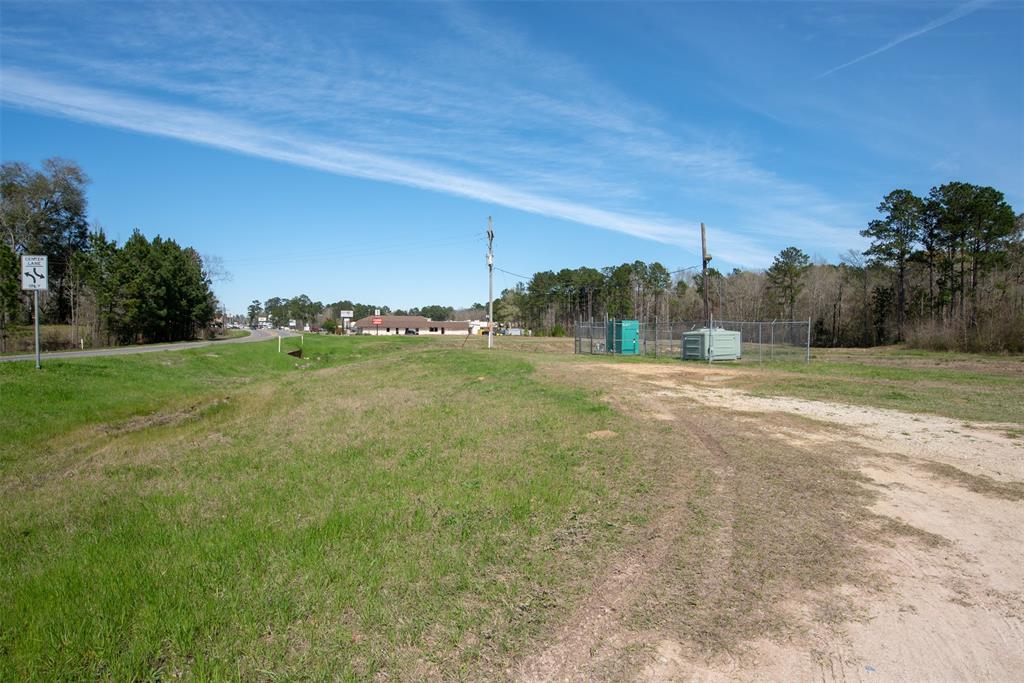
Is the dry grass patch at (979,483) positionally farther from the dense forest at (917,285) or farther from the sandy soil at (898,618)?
the dense forest at (917,285)

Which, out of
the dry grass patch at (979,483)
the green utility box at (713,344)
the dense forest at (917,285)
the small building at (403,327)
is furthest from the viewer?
the small building at (403,327)

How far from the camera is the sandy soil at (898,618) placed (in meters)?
3.02

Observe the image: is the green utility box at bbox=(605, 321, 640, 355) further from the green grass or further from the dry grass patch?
the dry grass patch

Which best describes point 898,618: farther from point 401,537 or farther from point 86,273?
point 86,273

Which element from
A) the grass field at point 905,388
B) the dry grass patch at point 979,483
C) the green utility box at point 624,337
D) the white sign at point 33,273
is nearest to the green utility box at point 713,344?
the grass field at point 905,388

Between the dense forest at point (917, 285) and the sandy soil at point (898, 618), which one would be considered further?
the dense forest at point (917, 285)

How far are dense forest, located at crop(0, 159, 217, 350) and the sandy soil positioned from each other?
38550mm

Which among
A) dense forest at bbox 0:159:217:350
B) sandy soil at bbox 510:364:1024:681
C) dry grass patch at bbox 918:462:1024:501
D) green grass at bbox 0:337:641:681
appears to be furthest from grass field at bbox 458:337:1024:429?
dense forest at bbox 0:159:217:350

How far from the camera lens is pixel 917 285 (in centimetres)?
5312

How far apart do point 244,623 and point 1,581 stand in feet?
7.90

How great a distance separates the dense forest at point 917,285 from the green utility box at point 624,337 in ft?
15.1

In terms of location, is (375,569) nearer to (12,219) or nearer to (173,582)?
(173,582)

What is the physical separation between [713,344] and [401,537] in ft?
76.9

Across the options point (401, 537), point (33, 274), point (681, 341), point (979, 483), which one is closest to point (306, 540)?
point (401, 537)
